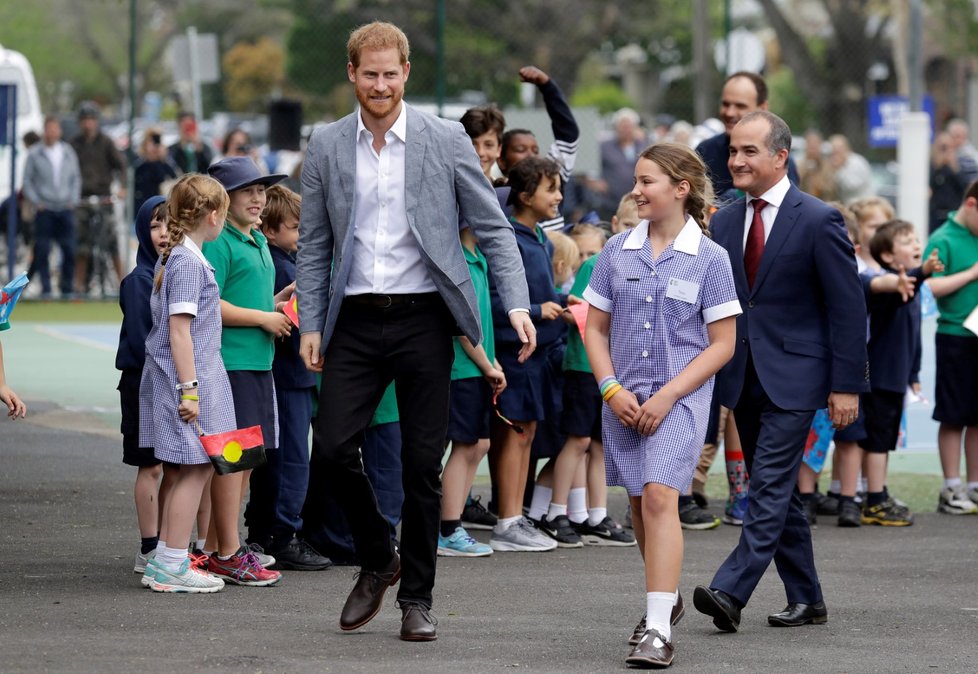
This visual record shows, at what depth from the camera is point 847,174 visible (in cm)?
2386

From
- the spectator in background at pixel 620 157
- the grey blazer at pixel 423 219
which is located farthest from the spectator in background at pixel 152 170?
the grey blazer at pixel 423 219

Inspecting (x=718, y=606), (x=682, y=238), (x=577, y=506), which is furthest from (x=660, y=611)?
(x=577, y=506)

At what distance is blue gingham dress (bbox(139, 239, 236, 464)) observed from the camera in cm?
700

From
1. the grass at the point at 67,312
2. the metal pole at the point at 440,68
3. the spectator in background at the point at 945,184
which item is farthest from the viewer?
the spectator in background at the point at 945,184

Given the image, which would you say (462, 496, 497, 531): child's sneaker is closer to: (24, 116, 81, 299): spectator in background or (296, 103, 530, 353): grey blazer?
(296, 103, 530, 353): grey blazer

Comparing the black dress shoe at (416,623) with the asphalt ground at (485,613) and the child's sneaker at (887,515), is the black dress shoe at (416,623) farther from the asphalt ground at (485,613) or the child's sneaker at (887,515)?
the child's sneaker at (887,515)

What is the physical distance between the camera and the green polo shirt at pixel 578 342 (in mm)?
8820

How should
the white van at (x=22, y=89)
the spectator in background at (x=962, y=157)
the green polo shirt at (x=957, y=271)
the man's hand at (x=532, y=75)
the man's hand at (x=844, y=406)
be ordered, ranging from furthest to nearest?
the white van at (x=22, y=89) → the spectator in background at (x=962, y=157) → the green polo shirt at (x=957, y=271) → the man's hand at (x=532, y=75) → the man's hand at (x=844, y=406)

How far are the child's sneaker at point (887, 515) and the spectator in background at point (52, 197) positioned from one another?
1314 centimetres

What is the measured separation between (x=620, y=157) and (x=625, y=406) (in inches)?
624

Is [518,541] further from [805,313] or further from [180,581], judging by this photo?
[805,313]

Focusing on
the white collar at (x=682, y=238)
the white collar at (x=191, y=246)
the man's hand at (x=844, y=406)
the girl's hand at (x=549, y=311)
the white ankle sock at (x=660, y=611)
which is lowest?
the white ankle sock at (x=660, y=611)

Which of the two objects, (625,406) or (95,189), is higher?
(95,189)

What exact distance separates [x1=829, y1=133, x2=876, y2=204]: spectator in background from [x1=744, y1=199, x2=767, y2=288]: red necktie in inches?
680
